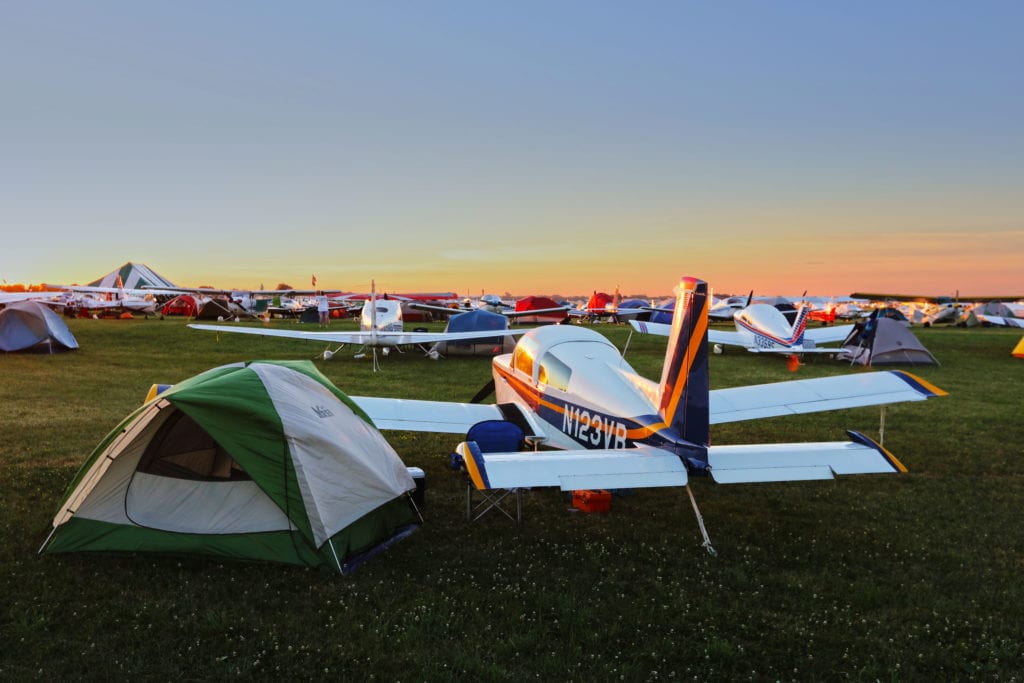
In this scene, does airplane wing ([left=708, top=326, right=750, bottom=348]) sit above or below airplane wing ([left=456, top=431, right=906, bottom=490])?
below

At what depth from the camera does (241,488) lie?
550cm

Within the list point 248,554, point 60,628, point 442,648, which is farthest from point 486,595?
point 60,628

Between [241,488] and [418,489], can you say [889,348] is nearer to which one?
[418,489]

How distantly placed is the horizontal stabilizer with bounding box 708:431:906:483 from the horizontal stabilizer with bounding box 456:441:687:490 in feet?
1.31

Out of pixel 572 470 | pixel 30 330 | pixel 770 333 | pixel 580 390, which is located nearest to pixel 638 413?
pixel 580 390

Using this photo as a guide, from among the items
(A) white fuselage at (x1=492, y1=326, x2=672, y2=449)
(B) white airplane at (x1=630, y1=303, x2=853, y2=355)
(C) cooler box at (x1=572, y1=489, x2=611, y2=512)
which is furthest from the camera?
(B) white airplane at (x1=630, y1=303, x2=853, y2=355)

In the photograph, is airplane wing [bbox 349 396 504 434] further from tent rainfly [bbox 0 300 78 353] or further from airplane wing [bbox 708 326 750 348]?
tent rainfly [bbox 0 300 78 353]

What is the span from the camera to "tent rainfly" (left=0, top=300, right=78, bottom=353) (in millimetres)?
20375

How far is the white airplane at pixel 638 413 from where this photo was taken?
4.87 metres

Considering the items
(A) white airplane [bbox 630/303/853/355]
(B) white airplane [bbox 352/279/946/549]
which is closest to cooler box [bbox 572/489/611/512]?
(B) white airplane [bbox 352/279/946/549]

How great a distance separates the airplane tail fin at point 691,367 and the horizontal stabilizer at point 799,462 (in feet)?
1.16

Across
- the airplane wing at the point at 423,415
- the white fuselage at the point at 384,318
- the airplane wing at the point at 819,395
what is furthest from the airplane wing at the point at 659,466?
the white fuselage at the point at 384,318

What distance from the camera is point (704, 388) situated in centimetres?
552

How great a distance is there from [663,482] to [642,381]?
6.58 ft
